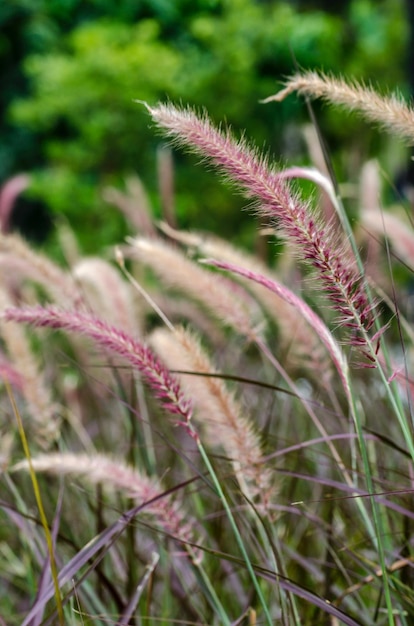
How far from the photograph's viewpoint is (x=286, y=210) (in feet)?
2.41

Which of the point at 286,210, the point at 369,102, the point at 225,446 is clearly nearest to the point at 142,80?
the point at 225,446

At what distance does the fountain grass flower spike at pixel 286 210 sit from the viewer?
2.40 ft

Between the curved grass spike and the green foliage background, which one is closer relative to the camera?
the curved grass spike

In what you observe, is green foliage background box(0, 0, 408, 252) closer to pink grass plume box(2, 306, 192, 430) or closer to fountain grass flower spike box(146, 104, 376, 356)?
pink grass plume box(2, 306, 192, 430)

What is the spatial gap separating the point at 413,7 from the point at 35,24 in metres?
3.68

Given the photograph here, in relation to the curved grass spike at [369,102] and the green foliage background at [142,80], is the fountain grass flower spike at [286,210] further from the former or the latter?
the green foliage background at [142,80]

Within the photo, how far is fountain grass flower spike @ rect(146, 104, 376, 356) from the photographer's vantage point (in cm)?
73

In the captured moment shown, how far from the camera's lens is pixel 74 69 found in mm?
6219

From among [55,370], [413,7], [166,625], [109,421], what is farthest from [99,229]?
[166,625]

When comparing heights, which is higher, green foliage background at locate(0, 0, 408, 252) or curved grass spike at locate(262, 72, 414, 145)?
curved grass spike at locate(262, 72, 414, 145)

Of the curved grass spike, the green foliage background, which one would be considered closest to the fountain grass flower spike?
the curved grass spike

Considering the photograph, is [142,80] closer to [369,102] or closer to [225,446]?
[225,446]

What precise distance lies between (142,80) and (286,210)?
5.61 meters

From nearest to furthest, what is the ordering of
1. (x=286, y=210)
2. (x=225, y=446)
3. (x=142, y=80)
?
(x=286, y=210) → (x=225, y=446) → (x=142, y=80)
